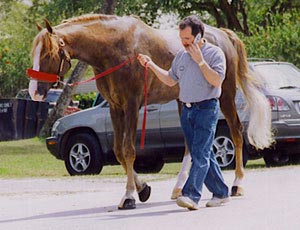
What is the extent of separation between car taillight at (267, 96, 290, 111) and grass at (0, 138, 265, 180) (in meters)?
1.94

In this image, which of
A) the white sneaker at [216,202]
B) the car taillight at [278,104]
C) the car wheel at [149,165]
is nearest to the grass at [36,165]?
the car wheel at [149,165]

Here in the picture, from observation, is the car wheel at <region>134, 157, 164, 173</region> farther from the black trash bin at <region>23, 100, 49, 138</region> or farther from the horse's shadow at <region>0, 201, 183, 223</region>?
the black trash bin at <region>23, 100, 49, 138</region>

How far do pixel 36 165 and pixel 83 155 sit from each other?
3.83m

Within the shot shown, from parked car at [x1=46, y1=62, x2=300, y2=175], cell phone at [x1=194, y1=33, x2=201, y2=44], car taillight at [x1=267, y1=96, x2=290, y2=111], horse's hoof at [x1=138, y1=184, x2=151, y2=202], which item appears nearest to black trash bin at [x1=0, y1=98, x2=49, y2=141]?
A: parked car at [x1=46, y1=62, x2=300, y2=175]

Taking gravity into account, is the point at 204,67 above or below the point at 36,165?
above

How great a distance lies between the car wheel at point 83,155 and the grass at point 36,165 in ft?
0.68

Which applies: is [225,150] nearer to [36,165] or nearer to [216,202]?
[216,202]

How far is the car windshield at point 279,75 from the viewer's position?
1752 centimetres

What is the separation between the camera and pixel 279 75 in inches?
702

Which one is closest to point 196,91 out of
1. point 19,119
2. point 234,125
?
point 234,125

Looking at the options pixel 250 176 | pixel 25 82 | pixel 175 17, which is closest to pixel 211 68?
pixel 250 176

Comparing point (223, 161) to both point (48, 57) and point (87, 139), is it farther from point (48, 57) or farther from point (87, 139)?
point (48, 57)

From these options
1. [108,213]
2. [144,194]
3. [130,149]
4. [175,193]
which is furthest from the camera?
[175,193]

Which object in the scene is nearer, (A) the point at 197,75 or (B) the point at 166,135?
(A) the point at 197,75
